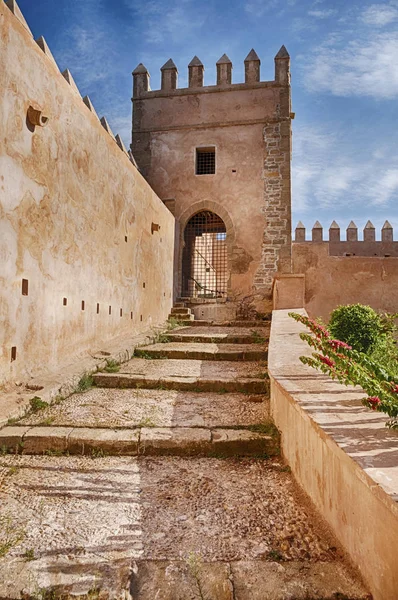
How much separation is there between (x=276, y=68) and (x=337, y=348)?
11.7 m

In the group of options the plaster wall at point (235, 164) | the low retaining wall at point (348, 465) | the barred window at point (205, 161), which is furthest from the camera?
the barred window at point (205, 161)

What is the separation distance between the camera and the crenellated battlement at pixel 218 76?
11.9 m

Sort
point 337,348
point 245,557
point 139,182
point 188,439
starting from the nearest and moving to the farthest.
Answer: point 245,557, point 337,348, point 188,439, point 139,182

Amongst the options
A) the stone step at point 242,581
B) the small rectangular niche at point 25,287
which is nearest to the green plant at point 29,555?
the stone step at point 242,581

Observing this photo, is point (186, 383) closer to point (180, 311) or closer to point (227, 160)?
point (180, 311)

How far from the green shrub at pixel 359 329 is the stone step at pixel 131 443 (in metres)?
5.35

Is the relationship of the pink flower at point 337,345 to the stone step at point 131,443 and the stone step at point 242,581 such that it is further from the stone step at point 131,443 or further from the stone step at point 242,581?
the stone step at point 242,581

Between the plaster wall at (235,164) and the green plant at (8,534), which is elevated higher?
the plaster wall at (235,164)

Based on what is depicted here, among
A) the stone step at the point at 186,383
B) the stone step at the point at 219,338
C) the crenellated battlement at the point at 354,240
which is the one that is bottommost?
the stone step at the point at 186,383

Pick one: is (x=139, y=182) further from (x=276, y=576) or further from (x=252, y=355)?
(x=276, y=576)

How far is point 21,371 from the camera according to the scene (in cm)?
379

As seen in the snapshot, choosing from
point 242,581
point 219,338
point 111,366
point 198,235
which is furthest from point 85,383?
point 198,235

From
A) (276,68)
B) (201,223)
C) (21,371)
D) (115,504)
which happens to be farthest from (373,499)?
(276,68)

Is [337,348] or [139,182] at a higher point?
[139,182]
